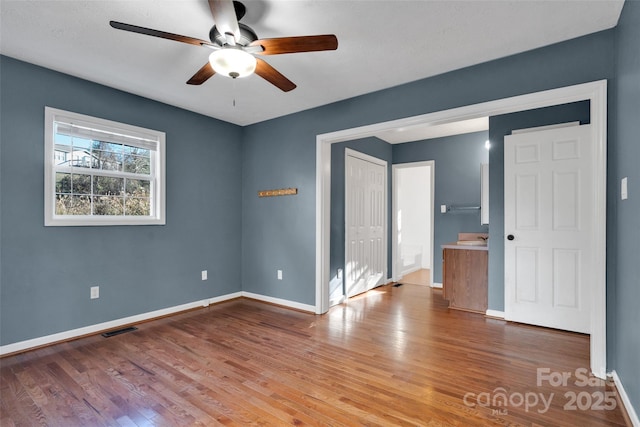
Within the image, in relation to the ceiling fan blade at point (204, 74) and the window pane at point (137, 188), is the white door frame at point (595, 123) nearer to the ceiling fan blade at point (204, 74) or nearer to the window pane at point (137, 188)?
the ceiling fan blade at point (204, 74)

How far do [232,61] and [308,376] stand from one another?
226cm

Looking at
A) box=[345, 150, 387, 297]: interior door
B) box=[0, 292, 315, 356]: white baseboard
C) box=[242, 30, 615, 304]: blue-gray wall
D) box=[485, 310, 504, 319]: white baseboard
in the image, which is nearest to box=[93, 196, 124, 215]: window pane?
box=[0, 292, 315, 356]: white baseboard

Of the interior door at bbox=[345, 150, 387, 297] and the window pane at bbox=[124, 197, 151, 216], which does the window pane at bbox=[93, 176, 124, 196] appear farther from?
the interior door at bbox=[345, 150, 387, 297]

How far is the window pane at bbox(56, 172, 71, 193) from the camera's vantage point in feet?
10.2

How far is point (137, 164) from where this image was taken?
3758 millimetres

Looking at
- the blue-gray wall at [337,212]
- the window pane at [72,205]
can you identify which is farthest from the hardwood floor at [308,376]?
the window pane at [72,205]

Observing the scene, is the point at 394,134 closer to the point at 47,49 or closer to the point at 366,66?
the point at 366,66

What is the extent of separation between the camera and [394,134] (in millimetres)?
5402

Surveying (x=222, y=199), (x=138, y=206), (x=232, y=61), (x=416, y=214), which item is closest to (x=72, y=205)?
(x=138, y=206)

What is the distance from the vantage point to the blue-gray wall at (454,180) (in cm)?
528

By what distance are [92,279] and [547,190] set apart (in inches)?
188

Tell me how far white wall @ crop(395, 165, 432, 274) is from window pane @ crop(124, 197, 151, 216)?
5.28 metres

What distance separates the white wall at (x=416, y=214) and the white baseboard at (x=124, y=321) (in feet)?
12.7

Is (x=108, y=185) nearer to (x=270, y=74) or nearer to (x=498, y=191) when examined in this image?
(x=270, y=74)
